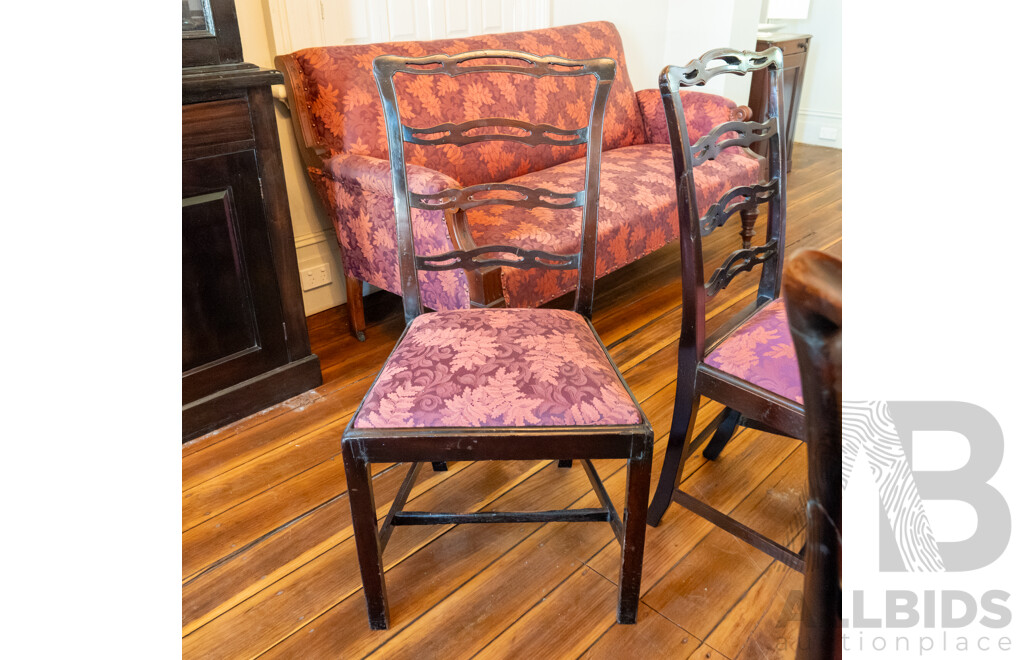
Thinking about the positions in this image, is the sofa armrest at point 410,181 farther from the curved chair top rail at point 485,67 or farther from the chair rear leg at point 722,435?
the chair rear leg at point 722,435

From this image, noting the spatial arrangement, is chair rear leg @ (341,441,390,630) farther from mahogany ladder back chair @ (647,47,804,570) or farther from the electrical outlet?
the electrical outlet

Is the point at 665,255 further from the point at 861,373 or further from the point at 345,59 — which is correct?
the point at 861,373

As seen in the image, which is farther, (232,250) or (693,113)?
(693,113)

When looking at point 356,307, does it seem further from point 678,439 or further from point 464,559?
point 678,439

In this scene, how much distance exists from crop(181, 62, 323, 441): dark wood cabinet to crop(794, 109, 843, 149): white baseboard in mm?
4644

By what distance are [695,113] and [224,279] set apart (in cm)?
215

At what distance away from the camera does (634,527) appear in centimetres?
115

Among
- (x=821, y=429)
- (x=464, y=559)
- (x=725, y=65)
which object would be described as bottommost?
(x=464, y=559)

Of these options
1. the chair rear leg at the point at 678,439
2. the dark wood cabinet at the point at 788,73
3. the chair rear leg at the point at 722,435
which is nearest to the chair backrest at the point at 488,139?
the chair rear leg at the point at 678,439

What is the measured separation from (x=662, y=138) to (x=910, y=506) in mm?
2918

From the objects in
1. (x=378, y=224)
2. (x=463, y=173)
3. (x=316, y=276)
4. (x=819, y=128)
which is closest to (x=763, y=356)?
(x=378, y=224)

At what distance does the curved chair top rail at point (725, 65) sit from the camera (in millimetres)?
1177

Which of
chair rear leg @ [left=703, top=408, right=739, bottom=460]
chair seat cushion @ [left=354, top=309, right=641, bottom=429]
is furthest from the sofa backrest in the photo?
chair rear leg @ [left=703, top=408, right=739, bottom=460]
